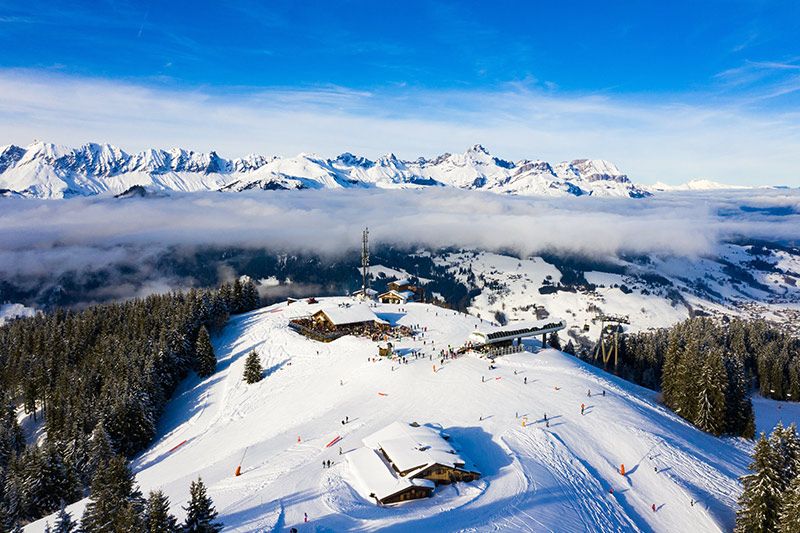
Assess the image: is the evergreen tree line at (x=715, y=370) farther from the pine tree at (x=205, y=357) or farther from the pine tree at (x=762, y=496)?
the pine tree at (x=205, y=357)

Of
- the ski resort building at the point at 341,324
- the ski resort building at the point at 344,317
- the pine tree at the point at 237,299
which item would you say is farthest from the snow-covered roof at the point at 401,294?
the pine tree at the point at 237,299

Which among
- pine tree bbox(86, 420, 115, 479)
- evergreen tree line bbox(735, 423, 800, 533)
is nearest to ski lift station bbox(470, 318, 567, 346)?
evergreen tree line bbox(735, 423, 800, 533)

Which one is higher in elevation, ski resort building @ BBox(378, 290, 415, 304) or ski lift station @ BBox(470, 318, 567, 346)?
ski lift station @ BBox(470, 318, 567, 346)

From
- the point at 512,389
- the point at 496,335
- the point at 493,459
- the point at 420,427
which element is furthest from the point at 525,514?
the point at 496,335

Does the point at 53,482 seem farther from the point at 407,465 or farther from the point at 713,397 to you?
the point at 713,397

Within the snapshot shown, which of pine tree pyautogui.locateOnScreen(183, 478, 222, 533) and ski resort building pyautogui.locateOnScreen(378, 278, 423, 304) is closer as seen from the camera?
pine tree pyautogui.locateOnScreen(183, 478, 222, 533)

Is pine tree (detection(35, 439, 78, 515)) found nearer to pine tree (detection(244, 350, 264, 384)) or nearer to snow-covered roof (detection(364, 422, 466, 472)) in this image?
pine tree (detection(244, 350, 264, 384))

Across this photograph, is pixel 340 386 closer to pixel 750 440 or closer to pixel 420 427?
pixel 420 427

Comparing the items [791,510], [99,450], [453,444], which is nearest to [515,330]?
[453,444]
